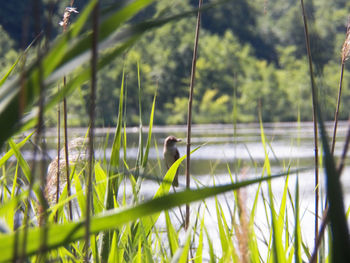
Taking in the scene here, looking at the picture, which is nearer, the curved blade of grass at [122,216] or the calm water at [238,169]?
the curved blade of grass at [122,216]

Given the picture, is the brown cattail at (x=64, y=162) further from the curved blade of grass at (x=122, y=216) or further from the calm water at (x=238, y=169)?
the curved blade of grass at (x=122, y=216)

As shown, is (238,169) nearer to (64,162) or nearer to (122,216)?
(64,162)

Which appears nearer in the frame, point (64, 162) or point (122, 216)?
point (122, 216)

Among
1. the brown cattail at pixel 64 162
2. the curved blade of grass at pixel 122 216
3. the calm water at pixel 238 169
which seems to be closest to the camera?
the curved blade of grass at pixel 122 216

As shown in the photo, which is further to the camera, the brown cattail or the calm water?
the brown cattail

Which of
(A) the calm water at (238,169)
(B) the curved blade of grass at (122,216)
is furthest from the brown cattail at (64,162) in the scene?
(B) the curved blade of grass at (122,216)

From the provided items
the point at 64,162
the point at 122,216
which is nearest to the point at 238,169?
the point at 64,162

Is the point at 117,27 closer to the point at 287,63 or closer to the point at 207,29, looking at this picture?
the point at 287,63

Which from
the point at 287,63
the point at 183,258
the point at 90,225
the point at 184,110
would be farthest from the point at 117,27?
the point at 287,63

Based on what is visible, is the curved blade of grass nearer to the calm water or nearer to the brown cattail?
the calm water

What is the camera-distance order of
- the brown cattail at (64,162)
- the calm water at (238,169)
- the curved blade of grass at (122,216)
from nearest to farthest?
the curved blade of grass at (122,216) < the calm water at (238,169) < the brown cattail at (64,162)

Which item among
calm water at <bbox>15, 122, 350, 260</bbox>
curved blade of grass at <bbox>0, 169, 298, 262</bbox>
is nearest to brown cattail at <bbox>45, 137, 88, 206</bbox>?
calm water at <bbox>15, 122, 350, 260</bbox>

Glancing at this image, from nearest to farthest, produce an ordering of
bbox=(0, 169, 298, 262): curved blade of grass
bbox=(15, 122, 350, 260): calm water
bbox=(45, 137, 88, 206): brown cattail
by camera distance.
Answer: bbox=(0, 169, 298, 262): curved blade of grass → bbox=(15, 122, 350, 260): calm water → bbox=(45, 137, 88, 206): brown cattail

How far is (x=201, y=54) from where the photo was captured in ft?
149
